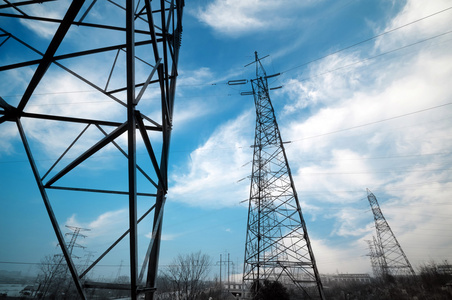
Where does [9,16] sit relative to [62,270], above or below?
above

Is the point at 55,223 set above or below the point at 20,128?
below


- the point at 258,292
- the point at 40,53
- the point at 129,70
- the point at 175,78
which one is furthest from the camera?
the point at 258,292

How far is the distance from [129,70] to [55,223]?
9.52 feet

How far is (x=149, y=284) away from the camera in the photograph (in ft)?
10.0

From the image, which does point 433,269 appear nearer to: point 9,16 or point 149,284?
point 149,284

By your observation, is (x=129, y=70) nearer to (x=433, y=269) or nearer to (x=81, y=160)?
(x=81, y=160)

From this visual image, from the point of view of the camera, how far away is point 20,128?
364 centimetres

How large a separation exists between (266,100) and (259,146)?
3.55 metres

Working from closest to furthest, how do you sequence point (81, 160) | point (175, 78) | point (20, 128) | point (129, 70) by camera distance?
point (129, 70) → point (81, 160) → point (20, 128) → point (175, 78)

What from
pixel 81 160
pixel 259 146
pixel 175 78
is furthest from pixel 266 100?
pixel 81 160

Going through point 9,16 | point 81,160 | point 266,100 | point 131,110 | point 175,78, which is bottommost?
point 81,160

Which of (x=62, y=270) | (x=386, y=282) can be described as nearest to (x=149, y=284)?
(x=386, y=282)

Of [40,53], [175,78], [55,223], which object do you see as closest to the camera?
[55,223]

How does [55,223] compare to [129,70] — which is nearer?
[129,70]
